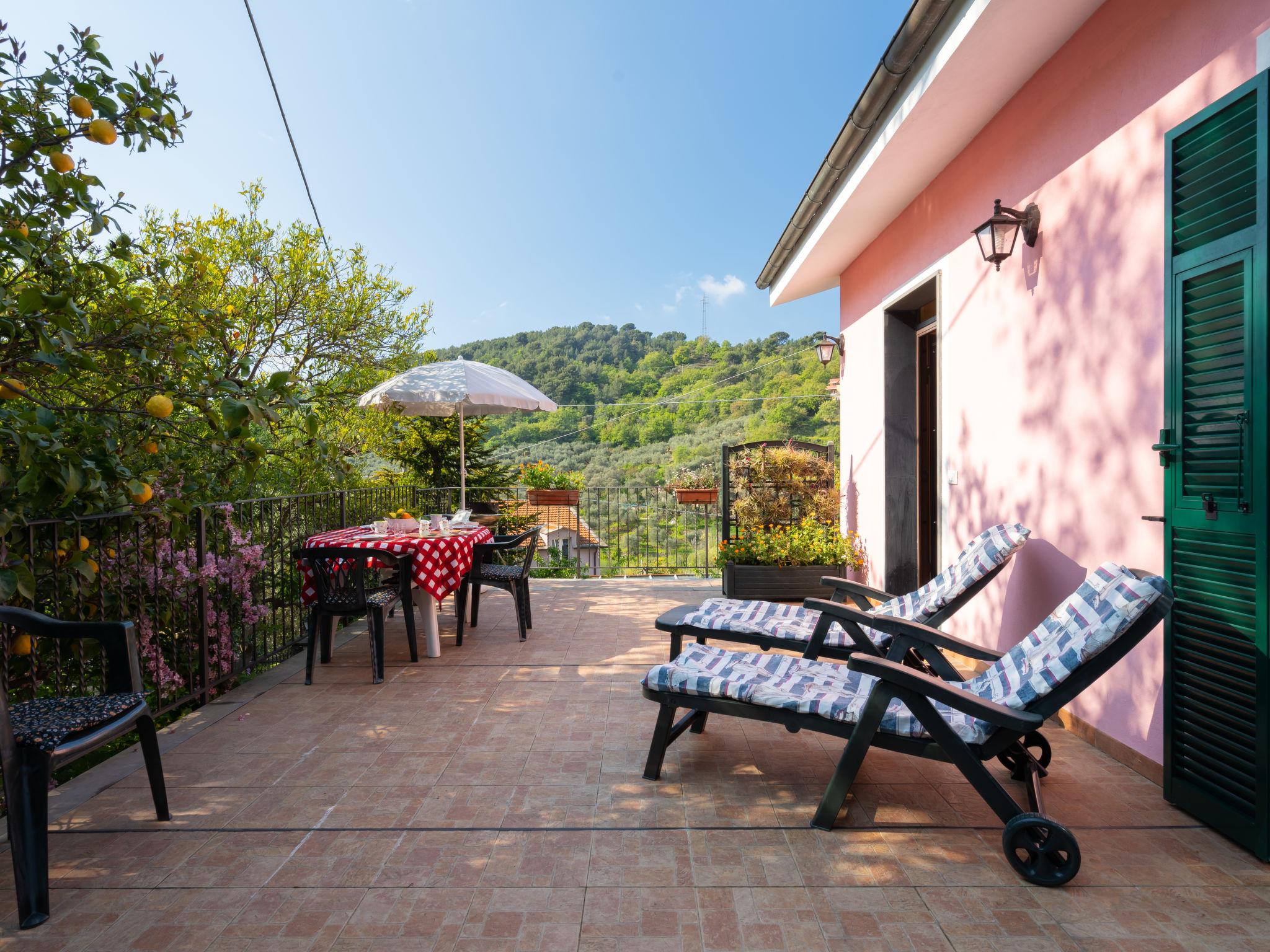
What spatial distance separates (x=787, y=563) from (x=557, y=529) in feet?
16.5

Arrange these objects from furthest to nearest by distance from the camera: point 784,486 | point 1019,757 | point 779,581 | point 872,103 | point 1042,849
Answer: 1. point 784,486
2. point 779,581
3. point 872,103
4. point 1019,757
5. point 1042,849

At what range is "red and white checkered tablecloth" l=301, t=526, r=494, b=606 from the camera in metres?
4.55

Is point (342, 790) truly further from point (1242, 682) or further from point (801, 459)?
point (801, 459)

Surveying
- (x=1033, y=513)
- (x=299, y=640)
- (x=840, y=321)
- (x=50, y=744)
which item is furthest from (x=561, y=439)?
(x=50, y=744)

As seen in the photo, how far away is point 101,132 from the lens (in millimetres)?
2186

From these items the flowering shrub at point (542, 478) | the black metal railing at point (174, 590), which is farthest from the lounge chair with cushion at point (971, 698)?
the flowering shrub at point (542, 478)

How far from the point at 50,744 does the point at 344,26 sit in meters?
12.6

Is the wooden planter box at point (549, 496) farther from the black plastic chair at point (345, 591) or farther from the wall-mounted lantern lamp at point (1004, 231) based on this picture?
the wall-mounted lantern lamp at point (1004, 231)

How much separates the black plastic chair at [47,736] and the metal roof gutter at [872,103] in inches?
155

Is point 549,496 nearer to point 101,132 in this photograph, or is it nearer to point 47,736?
point 101,132

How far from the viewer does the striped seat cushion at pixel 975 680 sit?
220cm

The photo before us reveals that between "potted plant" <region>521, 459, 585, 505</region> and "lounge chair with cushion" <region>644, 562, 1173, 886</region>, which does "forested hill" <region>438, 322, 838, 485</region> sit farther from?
"lounge chair with cushion" <region>644, 562, 1173, 886</region>

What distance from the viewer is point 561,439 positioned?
2312 cm

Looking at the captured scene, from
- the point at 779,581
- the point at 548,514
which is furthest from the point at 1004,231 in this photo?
the point at 548,514
